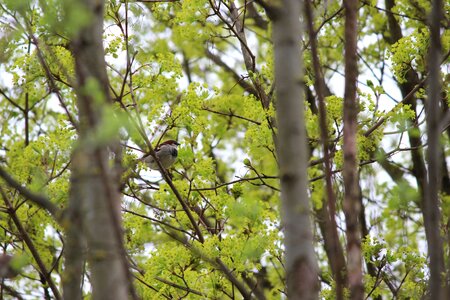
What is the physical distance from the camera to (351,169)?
86.7 inches

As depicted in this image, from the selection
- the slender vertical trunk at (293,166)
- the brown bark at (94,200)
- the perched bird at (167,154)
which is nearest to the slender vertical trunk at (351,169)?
the slender vertical trunk at (293,166)

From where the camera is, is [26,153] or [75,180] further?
[26,153]

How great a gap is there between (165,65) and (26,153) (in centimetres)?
191

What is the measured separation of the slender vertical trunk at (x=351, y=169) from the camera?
212 cm

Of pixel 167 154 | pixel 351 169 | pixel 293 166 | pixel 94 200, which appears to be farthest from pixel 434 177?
pixel 167 154

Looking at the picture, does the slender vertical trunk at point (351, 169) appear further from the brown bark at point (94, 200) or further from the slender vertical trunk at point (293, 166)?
the brown bark at point (94, 200)

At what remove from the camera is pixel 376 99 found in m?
6.05

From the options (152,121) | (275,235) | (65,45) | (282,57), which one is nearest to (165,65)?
(152,121)

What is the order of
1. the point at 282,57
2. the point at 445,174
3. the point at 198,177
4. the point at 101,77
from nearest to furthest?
the point at 101,77, the point at 282,57, the point at 198,177, the point at 445,174

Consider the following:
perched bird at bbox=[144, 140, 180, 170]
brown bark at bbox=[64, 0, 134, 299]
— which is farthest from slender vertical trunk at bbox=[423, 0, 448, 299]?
perched bird at bbox=[144, 140, 180, 170]

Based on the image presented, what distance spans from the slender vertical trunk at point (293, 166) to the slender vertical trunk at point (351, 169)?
0.43ft

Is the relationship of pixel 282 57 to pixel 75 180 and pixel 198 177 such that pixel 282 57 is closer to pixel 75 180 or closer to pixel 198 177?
pixel 75 180

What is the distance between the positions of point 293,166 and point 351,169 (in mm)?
189

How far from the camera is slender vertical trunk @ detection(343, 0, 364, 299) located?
6.97ft
